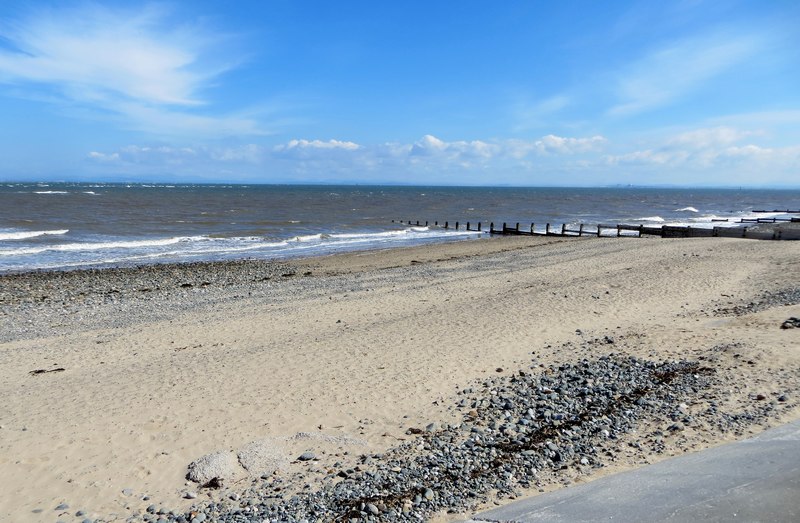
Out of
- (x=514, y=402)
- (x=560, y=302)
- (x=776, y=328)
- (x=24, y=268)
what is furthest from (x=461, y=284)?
(x=24, y=268)

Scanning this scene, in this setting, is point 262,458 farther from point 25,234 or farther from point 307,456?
point 25,234

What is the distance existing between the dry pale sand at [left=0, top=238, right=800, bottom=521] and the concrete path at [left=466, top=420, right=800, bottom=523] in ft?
1.60

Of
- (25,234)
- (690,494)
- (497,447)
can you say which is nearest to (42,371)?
(497,447)

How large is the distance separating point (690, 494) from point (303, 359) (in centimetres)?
620

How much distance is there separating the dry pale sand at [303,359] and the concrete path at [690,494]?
1.60 ft

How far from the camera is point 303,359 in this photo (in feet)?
31.2

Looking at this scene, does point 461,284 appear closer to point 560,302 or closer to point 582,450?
point 560,302

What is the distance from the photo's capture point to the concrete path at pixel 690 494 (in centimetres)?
447

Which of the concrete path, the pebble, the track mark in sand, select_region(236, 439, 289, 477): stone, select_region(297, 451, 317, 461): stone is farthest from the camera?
the track mark in sand

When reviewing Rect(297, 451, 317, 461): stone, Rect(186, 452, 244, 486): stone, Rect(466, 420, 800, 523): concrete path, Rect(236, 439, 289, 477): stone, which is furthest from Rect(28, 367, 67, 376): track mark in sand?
Rect(466, 420, 800, 523): concrete path

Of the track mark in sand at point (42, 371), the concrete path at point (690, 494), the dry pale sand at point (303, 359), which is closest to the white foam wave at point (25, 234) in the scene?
the dry pale sand at point (303, 359)

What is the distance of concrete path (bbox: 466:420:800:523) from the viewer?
447cm

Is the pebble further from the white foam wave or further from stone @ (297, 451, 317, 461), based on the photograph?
the white foam wave

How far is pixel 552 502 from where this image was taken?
4852mm
